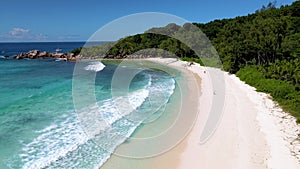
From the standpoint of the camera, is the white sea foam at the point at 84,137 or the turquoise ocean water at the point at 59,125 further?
the turquoise ocean water at the point at 59,125

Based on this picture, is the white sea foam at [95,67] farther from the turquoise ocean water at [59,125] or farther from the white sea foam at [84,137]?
the white sea foam at [84,137]

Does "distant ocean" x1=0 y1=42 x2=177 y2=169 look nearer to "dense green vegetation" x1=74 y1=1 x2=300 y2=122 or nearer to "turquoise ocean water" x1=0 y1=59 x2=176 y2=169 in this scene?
"turquoise ocean water" x1=0 y1=59 x2=176 y2=169

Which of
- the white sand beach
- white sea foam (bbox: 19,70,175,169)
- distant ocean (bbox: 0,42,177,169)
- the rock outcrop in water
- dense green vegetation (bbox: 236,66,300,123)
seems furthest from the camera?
the rock outcrop in water

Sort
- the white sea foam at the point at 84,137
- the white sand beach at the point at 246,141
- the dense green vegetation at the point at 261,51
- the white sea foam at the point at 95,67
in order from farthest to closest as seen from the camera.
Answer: the white sea foam at the point at 95,67 → the dense green vegetation at the point at 261,51 → the white sea foam at the point at 84,137 → the white sand beach at the point at 246,141

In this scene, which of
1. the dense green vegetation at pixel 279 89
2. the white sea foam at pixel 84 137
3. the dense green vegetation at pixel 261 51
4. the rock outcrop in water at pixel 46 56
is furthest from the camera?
the rock outcrop in water at pixel 46 56

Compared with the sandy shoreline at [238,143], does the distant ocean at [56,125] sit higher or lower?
lower

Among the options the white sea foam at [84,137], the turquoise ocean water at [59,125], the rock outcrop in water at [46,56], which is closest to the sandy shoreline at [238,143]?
the white sea foam at [84,137]

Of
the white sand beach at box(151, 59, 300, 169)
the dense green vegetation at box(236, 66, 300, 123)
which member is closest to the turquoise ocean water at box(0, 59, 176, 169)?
the white sand beach at box(151, 59, 300, 169)
